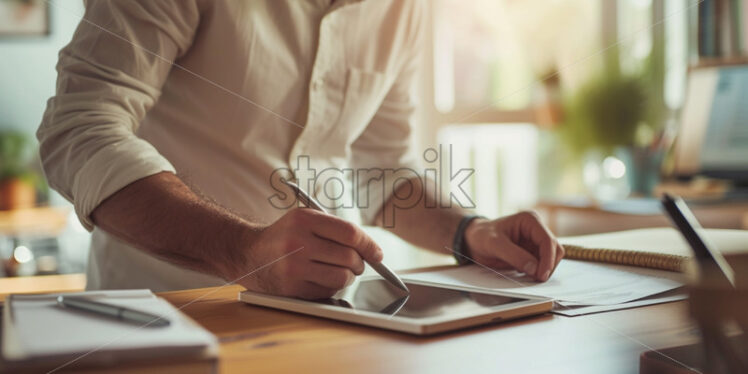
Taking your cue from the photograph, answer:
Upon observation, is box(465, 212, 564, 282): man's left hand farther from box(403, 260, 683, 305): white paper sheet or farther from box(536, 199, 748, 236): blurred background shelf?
box(536, 199, 748, 236): blurred background shelf

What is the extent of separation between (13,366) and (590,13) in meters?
2.07

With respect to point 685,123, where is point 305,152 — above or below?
below

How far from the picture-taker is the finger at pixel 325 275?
44 centimetres

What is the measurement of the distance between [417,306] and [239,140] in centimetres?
40

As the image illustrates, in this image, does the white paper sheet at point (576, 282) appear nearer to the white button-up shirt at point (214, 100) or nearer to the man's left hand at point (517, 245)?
the man's left hand at point (517, 245)

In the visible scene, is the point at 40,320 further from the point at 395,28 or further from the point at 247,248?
the point at 395,28

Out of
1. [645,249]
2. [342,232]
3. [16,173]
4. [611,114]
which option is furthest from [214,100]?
[16,173]

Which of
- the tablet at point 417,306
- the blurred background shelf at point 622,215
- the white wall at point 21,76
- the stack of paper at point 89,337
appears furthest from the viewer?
the white wall at point 21,76

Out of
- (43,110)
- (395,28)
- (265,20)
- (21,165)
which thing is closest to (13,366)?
(43,110)

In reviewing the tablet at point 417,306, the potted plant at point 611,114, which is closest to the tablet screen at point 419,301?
the tablet at point 417,306

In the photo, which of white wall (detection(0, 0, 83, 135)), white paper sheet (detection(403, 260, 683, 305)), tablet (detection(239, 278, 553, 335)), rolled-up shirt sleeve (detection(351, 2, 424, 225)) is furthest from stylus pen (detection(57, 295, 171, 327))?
white wall (detection(0, 0, 83, 135))

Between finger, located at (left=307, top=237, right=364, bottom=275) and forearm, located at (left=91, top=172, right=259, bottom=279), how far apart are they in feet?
0.25

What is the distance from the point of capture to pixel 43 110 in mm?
648

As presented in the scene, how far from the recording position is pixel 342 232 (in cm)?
45
